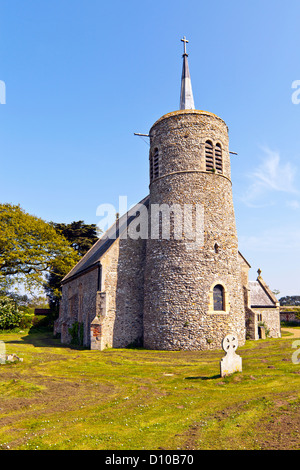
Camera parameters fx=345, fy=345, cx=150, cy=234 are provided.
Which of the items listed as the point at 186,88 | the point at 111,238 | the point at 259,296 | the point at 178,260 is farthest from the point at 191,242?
the point at 259,296

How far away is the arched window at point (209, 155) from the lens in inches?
819

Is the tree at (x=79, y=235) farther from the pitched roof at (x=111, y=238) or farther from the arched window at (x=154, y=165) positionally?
the arched window at (x=154, y=165)

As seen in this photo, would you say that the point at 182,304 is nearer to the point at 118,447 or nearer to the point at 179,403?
the point at 179,403

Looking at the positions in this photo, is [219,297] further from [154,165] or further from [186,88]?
[186,88]

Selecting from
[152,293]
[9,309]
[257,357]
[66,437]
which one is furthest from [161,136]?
[9,309]

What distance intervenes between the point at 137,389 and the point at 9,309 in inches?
1065

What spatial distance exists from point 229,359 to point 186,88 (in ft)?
62.8

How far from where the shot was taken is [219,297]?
19406 mm

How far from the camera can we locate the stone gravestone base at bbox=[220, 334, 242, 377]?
1198 cm

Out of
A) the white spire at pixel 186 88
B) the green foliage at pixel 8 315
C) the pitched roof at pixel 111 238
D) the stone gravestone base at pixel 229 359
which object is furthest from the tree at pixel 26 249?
the stone gravestone base at pixel 229 359

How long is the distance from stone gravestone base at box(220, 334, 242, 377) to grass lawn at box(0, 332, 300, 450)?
331 millimetres

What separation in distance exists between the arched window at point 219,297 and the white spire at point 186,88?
41.4ft

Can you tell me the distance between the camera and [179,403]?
900 centimetres
